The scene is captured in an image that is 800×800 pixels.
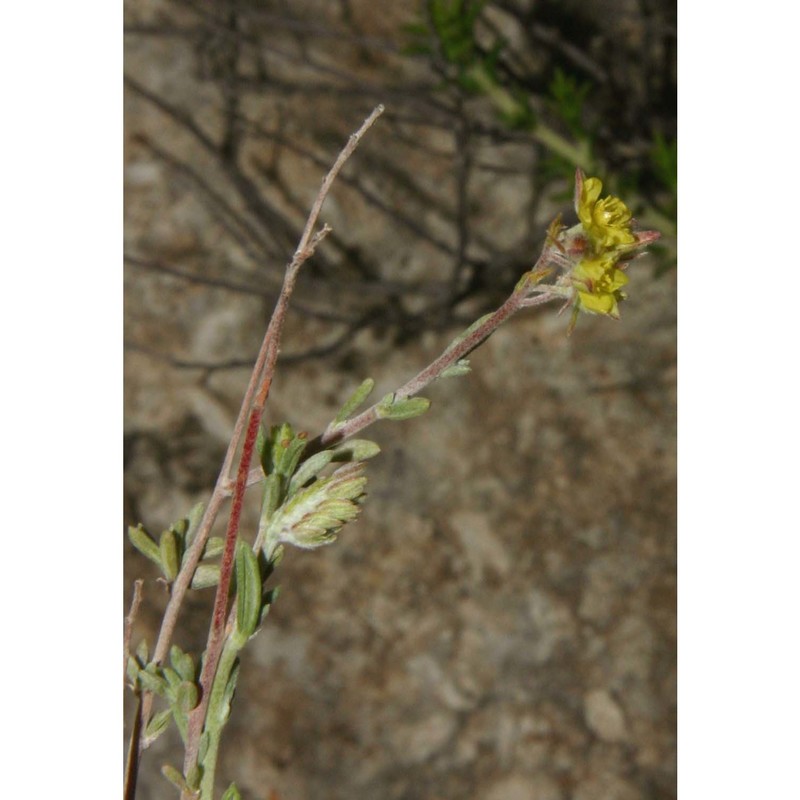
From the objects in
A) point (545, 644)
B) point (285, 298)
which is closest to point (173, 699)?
point (285, 298)

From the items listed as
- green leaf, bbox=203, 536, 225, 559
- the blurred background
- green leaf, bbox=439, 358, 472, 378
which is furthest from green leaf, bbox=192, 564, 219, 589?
the blurred background

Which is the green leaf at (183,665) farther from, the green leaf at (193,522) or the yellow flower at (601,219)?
the yellow flower at (601,219)

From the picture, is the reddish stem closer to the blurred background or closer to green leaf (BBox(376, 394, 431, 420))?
green leaf (BBox(376, 394, 431, 420))

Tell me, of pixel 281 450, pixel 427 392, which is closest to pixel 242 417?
pixel 281 450

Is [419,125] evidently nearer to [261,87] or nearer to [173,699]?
[261,87]

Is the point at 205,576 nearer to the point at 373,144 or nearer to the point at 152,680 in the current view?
the point at 152,680

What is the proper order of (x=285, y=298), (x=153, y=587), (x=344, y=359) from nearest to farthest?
(x=285, y=298) < (x=153, y=587) < (x=344, y=359)
